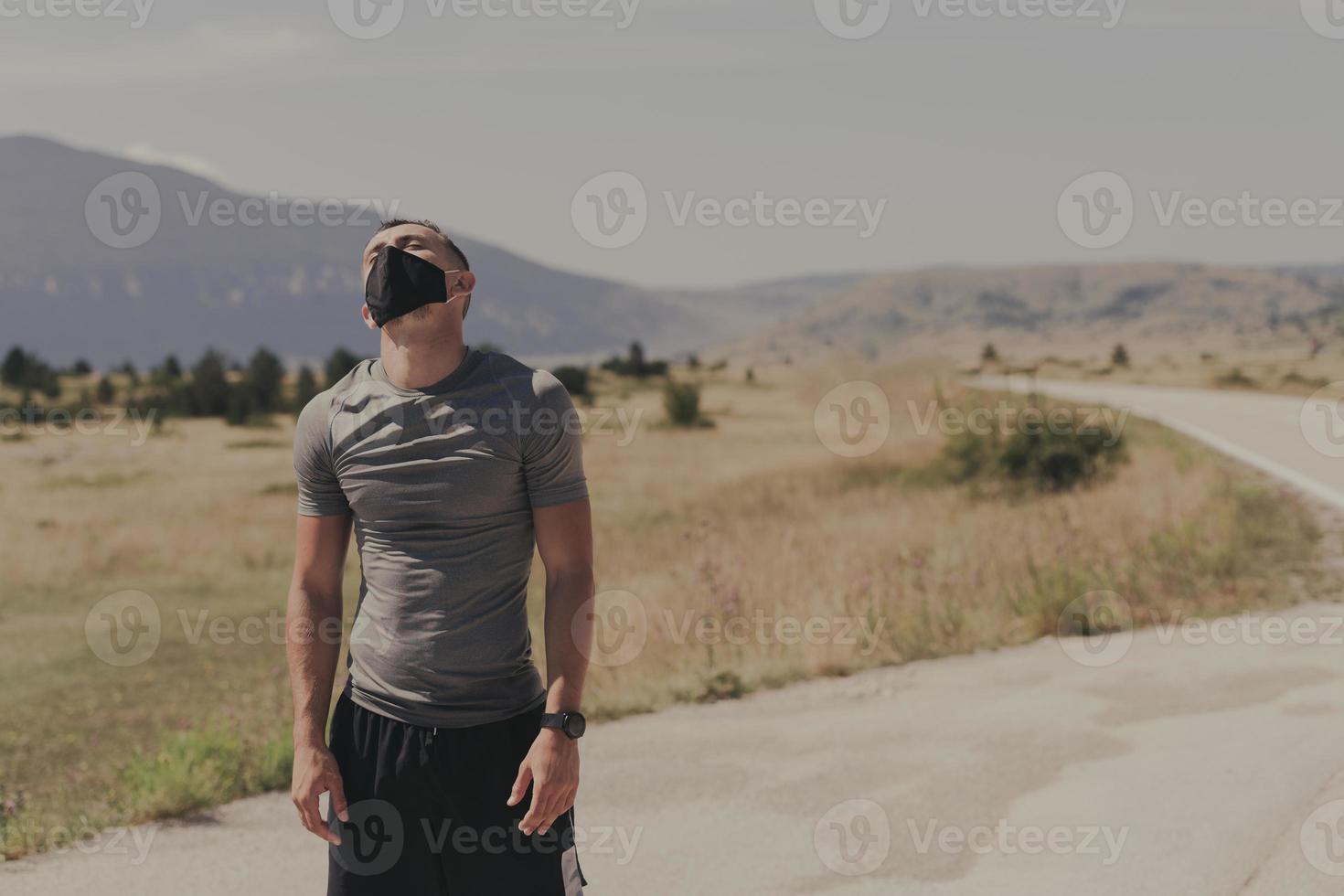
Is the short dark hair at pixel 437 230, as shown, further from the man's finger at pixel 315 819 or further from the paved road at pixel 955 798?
the paved road at pixel 955 798

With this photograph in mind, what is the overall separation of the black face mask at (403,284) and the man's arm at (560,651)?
21.1 inches

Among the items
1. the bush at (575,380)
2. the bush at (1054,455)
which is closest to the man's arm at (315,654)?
the bush at (1054,455)

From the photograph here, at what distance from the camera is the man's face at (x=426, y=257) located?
2641 mm

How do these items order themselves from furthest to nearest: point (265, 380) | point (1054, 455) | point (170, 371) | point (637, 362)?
point (637, 362) → point (170, 371) → point (265, 380) → point (1054, 455)

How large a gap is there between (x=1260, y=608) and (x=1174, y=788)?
417 cm

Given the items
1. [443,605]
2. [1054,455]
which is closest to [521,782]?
[443,605]

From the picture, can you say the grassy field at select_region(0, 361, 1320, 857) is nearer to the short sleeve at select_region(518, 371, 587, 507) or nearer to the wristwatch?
the wristwatch

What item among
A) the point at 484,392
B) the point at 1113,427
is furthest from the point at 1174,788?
the point at 1113,427

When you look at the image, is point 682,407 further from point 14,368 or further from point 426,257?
point 14,368

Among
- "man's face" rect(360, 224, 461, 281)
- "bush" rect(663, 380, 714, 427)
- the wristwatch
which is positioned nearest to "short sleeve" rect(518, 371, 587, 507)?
"man's face" rect(360, 224, 461, 281)

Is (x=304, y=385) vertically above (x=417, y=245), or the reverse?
(x=304, y=385)

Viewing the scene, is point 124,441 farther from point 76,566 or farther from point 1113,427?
point 1113,427

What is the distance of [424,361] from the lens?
8.66ft

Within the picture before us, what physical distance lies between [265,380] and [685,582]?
49823 mm
